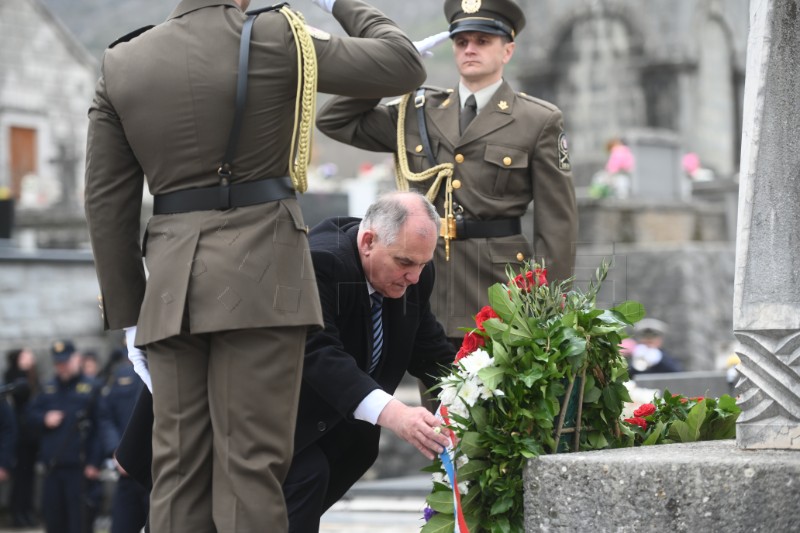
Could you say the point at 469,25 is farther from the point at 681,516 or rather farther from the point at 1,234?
the point at 1,234

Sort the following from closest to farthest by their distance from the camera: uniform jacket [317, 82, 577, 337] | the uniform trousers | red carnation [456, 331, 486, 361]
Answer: the uniform trousers, red carnation [456, 331, 486, 361], uniform jacket [317, 82, 577, 337]

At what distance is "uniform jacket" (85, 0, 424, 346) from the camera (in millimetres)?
4223

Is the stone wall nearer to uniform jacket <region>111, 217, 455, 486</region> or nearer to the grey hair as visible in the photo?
uniform jacket <region>111, 217, 455, 486</region>

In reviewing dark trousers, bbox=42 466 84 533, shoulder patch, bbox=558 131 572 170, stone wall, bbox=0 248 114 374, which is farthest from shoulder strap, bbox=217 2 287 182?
stone wall, bbox=0 248 114 374

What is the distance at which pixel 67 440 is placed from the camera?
11367 millimetres

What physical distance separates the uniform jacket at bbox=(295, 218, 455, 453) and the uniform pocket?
0.67 m

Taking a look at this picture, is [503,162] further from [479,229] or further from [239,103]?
[239,103]

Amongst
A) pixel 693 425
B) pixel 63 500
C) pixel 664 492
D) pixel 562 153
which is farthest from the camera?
pixel 63 500

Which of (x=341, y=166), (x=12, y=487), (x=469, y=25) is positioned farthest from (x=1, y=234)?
(x=341, y=166)

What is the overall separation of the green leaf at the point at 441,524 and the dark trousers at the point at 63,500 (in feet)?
23.4

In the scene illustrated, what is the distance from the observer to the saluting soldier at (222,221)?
13.8 ft

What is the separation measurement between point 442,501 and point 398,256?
0.81 metres

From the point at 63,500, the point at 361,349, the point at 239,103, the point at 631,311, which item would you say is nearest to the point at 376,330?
the point at 361,349

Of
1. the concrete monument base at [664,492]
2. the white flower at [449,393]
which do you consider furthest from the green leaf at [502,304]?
the concrete monument base at [664,492]
